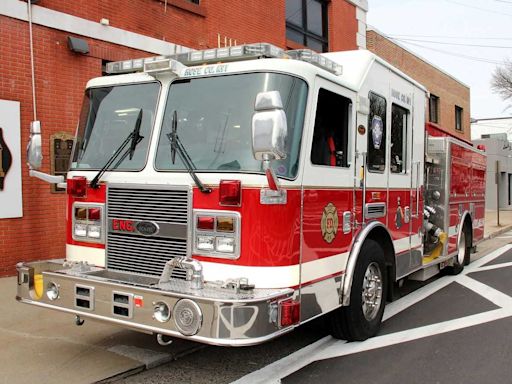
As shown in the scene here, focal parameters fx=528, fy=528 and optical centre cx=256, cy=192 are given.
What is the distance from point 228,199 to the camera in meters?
3.85

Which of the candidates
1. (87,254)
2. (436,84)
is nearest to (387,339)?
(87,254)

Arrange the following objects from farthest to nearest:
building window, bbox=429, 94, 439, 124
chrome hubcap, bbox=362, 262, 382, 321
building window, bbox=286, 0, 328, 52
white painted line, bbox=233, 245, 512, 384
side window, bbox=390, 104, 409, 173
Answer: building window, bbox=429, 94, 439, 124 < building window, bbox=286, 0, 328, 52 < side window, bbox=390, 104, 409, 173 < chrome hubcap, bbox=362, 262, 382, 321 < white painted line, bbox=233, 245, 512, 384

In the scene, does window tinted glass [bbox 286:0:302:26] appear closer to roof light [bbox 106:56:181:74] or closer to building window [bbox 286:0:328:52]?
building window [bbox 286:0:328:52]

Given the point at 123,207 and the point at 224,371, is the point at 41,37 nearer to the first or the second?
the point at 123,207

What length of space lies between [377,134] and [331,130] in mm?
957

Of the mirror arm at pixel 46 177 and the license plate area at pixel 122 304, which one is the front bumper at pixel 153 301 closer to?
the license plate area at pixel 122 304

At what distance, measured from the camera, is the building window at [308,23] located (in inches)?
552

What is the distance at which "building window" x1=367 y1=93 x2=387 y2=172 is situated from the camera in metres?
5.17

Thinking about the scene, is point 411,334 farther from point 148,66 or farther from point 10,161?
point 10,161

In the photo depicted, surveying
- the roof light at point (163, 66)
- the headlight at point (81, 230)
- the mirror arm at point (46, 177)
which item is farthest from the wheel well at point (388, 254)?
the mirror arm at point (46, 177)

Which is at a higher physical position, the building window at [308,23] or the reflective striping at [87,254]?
the building window at [308,23]

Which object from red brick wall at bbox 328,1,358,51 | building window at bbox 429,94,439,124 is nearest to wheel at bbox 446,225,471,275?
red brick wall at bbox 328,1,358,51

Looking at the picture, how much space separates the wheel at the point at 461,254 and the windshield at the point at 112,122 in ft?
19.4

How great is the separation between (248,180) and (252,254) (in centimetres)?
54
